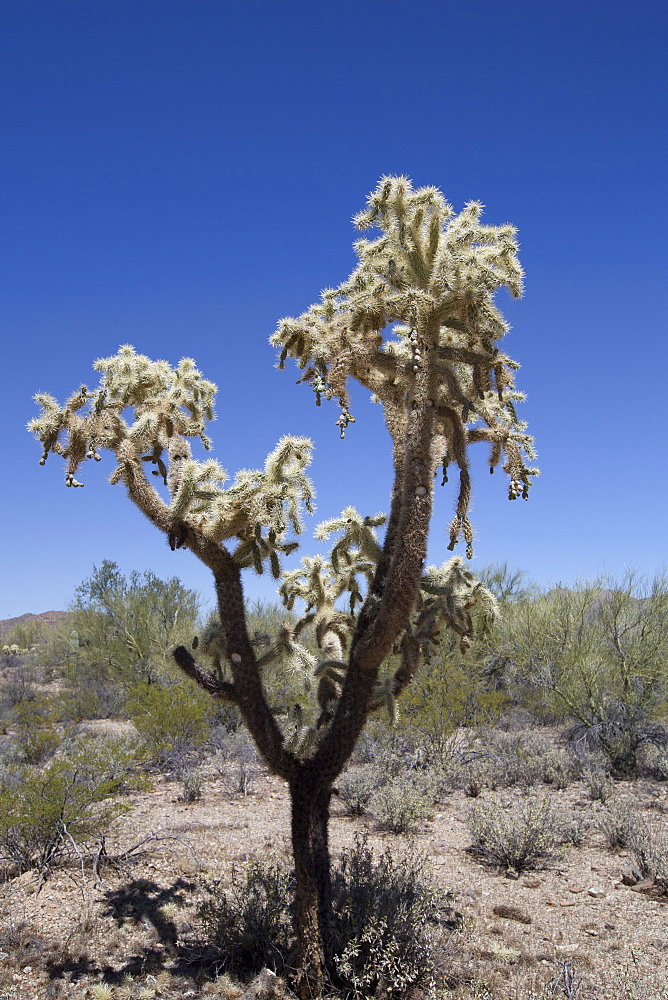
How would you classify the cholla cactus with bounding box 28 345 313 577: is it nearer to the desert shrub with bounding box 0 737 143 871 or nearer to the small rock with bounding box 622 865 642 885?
the desert shrub with bounding box 0 737 143 871

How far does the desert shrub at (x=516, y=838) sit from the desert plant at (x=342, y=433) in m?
3.62

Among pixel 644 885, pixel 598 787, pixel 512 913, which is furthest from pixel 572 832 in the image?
pixel 512 913

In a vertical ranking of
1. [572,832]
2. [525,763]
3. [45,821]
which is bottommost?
[572,832]

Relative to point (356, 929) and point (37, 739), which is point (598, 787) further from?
point (37, 739)

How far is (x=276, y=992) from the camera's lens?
4195 mm

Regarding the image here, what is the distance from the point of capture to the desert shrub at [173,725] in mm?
11797

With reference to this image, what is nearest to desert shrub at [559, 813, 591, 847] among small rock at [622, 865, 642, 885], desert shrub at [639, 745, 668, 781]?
small rock at [622, 865, 642, 885]

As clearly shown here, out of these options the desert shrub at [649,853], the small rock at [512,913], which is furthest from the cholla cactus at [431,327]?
the desert shrub at [649,853]

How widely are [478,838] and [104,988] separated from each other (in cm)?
462

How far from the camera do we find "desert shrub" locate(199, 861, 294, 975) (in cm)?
469

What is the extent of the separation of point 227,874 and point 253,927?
1.97m

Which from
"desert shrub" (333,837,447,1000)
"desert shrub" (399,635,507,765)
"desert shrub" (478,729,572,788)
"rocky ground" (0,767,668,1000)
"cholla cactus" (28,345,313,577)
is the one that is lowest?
"rocky ground" (0,767,668,1000)

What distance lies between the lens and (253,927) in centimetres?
478

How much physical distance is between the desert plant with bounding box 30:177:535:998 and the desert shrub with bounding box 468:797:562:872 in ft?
11.9
